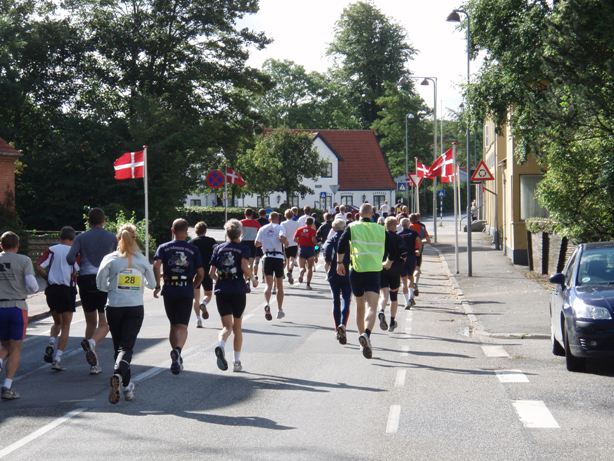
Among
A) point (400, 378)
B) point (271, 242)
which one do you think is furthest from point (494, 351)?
point (271, 242)

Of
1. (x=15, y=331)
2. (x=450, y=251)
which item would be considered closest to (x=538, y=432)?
(x=15, y=331)

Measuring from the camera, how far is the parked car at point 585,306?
37.0 feet

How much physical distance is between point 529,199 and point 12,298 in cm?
2486

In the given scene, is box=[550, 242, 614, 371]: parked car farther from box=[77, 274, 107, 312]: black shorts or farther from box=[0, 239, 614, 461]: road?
box=[77, 274, 107, 312]: black shorts

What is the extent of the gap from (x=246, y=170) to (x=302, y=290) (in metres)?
43.5

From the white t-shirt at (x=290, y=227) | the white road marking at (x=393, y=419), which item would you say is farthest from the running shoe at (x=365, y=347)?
the white t-shirt at (x=290, y=227)

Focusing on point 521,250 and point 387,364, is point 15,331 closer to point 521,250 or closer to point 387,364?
point 387,364

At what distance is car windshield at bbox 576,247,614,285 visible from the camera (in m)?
12.3

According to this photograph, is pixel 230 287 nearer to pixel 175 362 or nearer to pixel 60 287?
pixel 175 362

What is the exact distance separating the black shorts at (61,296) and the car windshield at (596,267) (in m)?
6.11

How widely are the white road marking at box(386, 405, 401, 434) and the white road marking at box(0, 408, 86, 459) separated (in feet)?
9.34

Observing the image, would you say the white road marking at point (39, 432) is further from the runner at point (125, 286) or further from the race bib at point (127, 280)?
the race bib at point (127, 280)

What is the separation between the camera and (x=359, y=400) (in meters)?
10.1

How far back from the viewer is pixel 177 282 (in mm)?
11398
